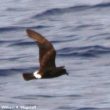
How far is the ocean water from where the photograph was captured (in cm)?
1204

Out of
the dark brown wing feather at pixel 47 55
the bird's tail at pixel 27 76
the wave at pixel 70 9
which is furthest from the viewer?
the wave at pixel 70 9

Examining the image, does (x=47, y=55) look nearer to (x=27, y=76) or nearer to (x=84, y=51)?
(x=27, y=76)

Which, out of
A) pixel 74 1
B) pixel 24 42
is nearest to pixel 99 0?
pixel 74 1

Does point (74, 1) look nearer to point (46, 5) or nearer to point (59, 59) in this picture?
point (46, 5)

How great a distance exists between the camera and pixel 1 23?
16422 mm

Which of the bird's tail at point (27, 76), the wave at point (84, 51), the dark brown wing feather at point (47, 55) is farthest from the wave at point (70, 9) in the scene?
the bird's tail at point (27, 76)

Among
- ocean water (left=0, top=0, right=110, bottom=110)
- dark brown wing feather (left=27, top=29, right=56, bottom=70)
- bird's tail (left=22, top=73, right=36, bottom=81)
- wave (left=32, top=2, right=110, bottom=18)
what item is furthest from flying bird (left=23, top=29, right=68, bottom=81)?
wave (left=32, top=2, right=110, bottom=18)

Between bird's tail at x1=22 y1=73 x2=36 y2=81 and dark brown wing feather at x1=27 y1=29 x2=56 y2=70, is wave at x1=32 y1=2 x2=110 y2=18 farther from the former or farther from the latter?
bird's tail at x1=22 y1=73 x2=36 y2=81

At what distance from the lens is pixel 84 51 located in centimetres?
1412

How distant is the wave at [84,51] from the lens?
13953 mm

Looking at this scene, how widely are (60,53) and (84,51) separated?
399mm

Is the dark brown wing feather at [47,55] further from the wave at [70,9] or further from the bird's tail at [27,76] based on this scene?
the wave at [70,9]

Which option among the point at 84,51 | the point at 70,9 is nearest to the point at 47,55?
the point at 84,51

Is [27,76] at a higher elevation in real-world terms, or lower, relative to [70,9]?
higher
